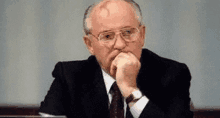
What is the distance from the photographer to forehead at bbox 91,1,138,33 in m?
1.23

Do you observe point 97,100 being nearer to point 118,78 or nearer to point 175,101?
point 118,78

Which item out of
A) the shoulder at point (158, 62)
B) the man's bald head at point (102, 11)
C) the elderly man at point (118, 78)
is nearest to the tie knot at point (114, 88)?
the elderly man at point (118, 78)

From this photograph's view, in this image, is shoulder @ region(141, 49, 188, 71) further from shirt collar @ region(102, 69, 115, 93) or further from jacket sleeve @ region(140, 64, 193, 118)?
shirt collar @ region(102, 69, 115, 93)

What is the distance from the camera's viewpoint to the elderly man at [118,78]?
1214 millimetres

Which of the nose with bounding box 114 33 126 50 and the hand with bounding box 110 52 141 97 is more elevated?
the nose with bounding box 114 33 126 50

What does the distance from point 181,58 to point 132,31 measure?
89 cm

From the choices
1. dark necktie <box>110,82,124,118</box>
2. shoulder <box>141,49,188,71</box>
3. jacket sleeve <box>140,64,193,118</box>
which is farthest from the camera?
shoulder <box>141,49,188,71</box>

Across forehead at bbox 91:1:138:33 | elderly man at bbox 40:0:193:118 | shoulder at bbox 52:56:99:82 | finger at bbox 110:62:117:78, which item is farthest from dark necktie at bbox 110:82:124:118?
forehead at bbox 91:1:138:33

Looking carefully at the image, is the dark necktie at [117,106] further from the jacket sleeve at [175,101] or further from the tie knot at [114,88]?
the jacket sleeve at [175,101]

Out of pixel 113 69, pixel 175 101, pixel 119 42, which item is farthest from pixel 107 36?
pixel 175 101

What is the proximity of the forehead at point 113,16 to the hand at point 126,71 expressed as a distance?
0.17 metres

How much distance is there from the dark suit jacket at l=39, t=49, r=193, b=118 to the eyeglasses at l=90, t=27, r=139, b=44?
25 centimetres

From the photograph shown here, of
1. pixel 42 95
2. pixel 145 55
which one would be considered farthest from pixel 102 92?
pixel 42 95

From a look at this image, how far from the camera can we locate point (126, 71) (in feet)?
3.99
